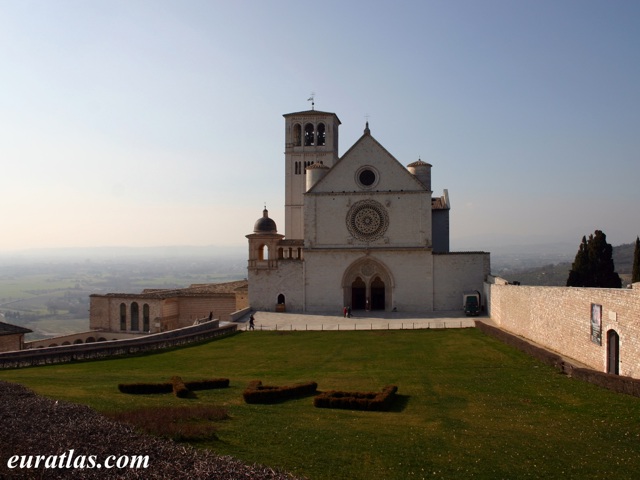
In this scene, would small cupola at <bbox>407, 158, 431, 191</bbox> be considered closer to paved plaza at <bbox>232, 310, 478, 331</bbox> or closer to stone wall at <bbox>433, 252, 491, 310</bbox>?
stone wall at <bbox>433, 252, 491, 310</bbox>

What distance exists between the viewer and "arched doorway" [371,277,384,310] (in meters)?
48.8

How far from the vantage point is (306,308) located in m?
48.4

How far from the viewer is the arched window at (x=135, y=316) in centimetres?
5016

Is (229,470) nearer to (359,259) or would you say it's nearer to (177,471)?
(177,471)

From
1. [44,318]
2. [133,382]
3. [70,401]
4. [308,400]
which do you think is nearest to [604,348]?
[308,400]

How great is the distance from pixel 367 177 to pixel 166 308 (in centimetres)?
1961

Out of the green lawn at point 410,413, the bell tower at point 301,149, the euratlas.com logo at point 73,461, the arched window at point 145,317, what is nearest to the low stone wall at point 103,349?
the green lawn at point 410,413

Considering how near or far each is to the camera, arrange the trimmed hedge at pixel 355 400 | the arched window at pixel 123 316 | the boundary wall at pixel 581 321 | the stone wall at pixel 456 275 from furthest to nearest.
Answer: the arched window at pixel 123 316
the stone wall at pixel 456 275
the boundary wall at pixel 581 321
the trimmed hedge at pixel 355 400

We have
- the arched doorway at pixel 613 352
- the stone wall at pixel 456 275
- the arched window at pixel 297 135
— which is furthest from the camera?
the arched window at pixel 297 135

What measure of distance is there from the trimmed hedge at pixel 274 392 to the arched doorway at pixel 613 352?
33.9ft

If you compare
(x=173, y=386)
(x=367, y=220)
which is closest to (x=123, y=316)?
(x=367, y=220)

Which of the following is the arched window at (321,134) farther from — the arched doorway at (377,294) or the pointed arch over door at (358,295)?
the arched doorway at (377,294)

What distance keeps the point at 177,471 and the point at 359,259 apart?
127 feet

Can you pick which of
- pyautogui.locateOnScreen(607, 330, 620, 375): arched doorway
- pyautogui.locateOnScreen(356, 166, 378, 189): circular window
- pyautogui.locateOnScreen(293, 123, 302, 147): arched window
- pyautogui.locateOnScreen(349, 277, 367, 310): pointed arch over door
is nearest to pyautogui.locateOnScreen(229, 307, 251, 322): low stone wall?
pyautogui.locateOnScreen(349, 277, 367, 310): pointed arch over door
